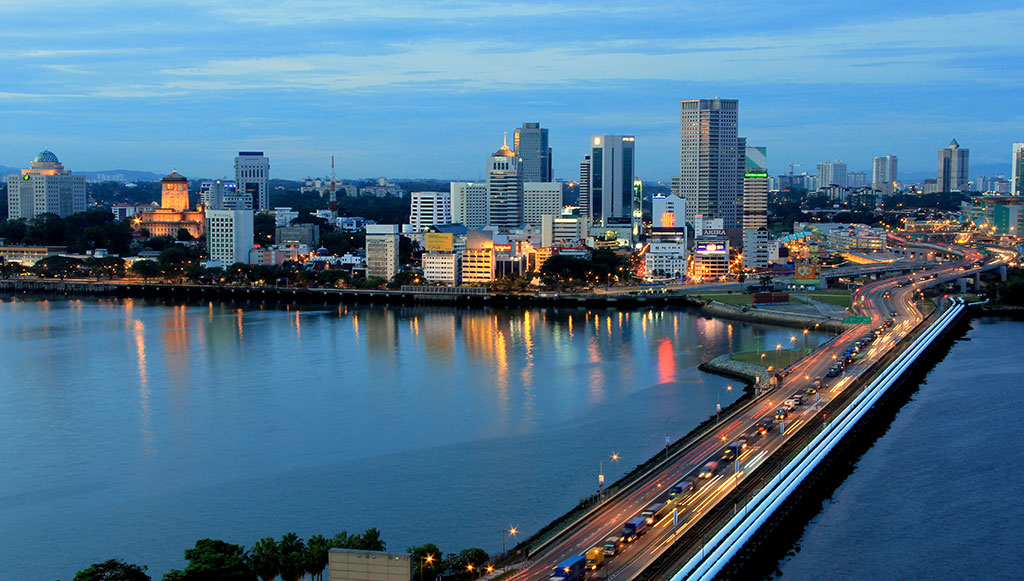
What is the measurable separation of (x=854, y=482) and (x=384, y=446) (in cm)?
395

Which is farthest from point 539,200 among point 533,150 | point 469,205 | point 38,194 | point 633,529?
point 633,529

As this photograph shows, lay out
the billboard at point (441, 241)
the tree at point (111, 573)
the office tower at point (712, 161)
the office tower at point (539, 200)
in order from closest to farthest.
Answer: the tree at point (111, 573), the billboard at point (441, 241), the office tower at point (539, 200), the office tower at point (712, 161)

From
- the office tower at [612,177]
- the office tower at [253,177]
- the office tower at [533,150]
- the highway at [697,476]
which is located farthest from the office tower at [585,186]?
the highway at [697,476]

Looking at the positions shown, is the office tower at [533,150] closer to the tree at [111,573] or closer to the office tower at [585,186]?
the office tower at [585,186]

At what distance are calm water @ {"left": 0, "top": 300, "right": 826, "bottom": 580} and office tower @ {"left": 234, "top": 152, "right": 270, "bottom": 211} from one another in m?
29.8

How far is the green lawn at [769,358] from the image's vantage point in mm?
13767

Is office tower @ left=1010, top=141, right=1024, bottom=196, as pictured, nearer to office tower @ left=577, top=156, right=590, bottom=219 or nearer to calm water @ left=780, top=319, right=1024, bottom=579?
office tower @ left=577, top=156, right=590, bottom=219

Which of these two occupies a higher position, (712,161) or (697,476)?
(712,161)

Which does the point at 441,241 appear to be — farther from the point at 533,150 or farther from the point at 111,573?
the point at 533,150

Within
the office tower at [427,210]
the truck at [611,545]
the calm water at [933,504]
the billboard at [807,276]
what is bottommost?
the calm water at [933,504]

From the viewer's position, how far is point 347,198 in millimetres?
54781

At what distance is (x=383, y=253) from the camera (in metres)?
26.5

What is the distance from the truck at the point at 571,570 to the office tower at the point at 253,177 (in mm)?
43028

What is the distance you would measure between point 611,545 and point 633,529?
34 cm
